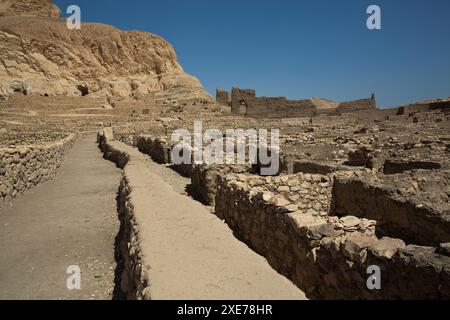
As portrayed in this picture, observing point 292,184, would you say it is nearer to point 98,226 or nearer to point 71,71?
point 98,226

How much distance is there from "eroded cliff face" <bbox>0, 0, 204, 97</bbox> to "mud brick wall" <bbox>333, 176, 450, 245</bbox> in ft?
175

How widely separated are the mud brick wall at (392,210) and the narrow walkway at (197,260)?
2.24 meters

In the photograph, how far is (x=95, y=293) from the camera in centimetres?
431

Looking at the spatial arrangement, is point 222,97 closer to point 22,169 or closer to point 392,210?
point 22,169

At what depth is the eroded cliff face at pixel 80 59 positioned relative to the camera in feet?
184

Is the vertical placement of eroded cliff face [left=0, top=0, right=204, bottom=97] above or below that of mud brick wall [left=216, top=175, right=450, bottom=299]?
above

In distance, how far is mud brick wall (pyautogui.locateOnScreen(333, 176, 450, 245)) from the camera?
403 centimetres

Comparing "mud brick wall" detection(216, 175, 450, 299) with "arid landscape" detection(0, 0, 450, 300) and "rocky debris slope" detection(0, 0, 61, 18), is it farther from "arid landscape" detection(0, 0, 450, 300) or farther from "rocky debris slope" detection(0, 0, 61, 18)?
"rocky debris slope" detection(0, 0, 61, 18)

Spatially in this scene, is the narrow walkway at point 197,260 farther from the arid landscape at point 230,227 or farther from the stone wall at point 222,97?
the stone wall at point 222,97

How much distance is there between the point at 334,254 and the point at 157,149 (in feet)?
38.1

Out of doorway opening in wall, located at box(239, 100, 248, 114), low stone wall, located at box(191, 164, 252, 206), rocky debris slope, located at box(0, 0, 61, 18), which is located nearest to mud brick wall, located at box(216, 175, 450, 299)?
low stone wall, located at box(191, 164, 252, 206)

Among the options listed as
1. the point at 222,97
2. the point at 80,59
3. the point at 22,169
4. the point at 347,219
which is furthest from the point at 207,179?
the point at 80,59

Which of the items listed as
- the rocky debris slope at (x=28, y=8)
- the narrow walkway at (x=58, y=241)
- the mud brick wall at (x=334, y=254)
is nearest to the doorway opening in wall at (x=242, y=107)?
the narrow walkway at (x=58, y=241)
